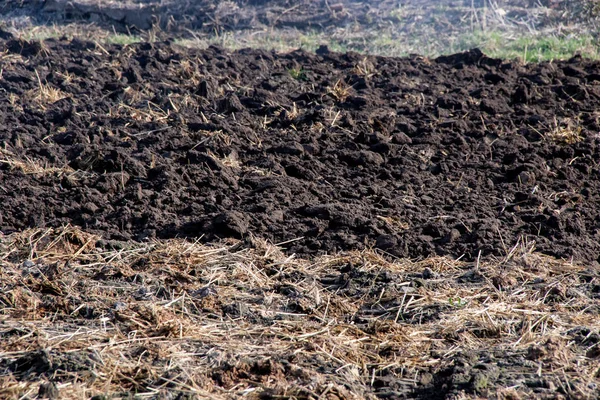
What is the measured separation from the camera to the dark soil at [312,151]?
473 centimetres

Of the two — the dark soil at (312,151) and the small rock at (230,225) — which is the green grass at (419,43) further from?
the small rock at (230,225)

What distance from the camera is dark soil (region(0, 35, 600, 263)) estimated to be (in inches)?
186

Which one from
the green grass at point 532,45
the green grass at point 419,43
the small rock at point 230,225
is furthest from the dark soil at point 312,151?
the green grass at point 419,43

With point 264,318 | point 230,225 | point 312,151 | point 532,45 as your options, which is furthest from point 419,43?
point 264,318

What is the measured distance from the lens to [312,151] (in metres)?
5.94

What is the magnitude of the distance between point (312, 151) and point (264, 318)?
2473 mm

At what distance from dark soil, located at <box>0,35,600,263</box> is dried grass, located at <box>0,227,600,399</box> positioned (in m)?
0.28

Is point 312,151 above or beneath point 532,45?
above

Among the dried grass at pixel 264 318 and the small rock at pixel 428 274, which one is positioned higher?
the dried grass at pixel 264 318

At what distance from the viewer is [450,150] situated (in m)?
6.09

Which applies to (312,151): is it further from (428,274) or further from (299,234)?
A: (428,274)

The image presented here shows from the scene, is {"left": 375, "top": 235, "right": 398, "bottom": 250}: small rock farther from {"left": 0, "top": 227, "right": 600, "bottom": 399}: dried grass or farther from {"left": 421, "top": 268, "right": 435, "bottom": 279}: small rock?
{"left": 421, "top": 268, "right": 435, "bottom": 279}: small rock

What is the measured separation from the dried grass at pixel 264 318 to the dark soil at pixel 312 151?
11.0 inches

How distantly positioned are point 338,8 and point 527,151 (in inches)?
336
